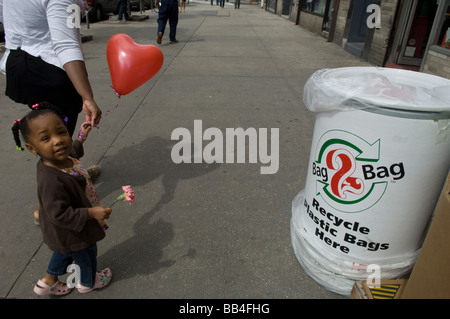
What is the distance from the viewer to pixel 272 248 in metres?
2.32

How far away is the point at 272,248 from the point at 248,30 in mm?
11915

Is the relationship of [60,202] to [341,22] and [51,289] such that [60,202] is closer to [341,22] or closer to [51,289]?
[51,289]

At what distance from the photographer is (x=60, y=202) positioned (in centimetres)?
156

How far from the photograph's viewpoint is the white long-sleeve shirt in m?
1.94

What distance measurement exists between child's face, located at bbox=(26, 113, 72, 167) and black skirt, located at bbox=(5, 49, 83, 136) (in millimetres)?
768

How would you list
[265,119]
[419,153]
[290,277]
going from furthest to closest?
[265,119] → [290,277] → [419,153]

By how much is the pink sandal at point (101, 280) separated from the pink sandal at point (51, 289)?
89 millimetres

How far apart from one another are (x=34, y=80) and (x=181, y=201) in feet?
4.70

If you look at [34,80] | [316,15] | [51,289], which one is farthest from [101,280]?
[316,15]

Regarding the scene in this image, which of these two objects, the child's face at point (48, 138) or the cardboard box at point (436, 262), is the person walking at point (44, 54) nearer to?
the child's face at point (48, 138)

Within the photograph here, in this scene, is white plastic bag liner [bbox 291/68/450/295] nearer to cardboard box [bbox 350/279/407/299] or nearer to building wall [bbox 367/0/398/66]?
cardboard box [bbox 350/279/407/299]

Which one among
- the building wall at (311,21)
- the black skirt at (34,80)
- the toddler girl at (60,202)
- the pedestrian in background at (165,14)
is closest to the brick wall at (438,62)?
the black skirt at (34,80)

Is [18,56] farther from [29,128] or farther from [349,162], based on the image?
[349,162]

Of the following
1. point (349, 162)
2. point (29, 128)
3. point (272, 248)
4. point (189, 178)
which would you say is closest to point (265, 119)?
point (189, 178)
